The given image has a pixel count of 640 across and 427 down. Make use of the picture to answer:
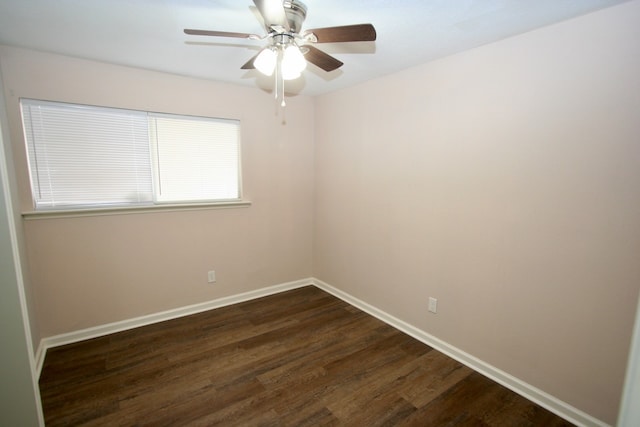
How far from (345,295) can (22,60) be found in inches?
137

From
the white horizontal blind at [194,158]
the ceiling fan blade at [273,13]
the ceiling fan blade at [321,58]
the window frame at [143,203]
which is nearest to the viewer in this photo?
the ceiling fan blade at [273,13]

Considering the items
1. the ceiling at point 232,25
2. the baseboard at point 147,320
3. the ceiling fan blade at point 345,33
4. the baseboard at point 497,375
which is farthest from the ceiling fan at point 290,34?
the baseboard at point 147,320

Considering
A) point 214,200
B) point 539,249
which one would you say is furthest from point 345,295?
point 539,249

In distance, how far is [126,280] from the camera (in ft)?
8.91

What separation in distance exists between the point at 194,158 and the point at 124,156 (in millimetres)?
591

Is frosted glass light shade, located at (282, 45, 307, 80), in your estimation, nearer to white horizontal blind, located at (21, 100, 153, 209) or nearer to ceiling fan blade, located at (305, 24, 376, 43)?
ceiling fan blade, located at (305, 24, 376, 43)

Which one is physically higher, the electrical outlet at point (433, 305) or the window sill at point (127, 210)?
the window sill at point (127, 210)

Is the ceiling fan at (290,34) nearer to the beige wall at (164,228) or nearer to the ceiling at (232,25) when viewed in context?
the ceiling at (232,25)

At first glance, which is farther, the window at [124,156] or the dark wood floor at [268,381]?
the window at [124,156]

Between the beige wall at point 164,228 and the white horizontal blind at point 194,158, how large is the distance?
10 centimetres

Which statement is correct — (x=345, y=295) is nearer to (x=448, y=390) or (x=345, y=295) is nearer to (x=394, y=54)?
(x=448, y=390)

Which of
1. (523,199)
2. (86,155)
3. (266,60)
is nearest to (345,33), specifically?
(266,60)

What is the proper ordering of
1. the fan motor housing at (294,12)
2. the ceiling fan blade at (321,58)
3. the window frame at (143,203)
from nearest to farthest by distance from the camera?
the fan motor housing at (294,12), the ceiling fan blade at (321,58), the window frame at (143,203)

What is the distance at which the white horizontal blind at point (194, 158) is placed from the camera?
279 cm
